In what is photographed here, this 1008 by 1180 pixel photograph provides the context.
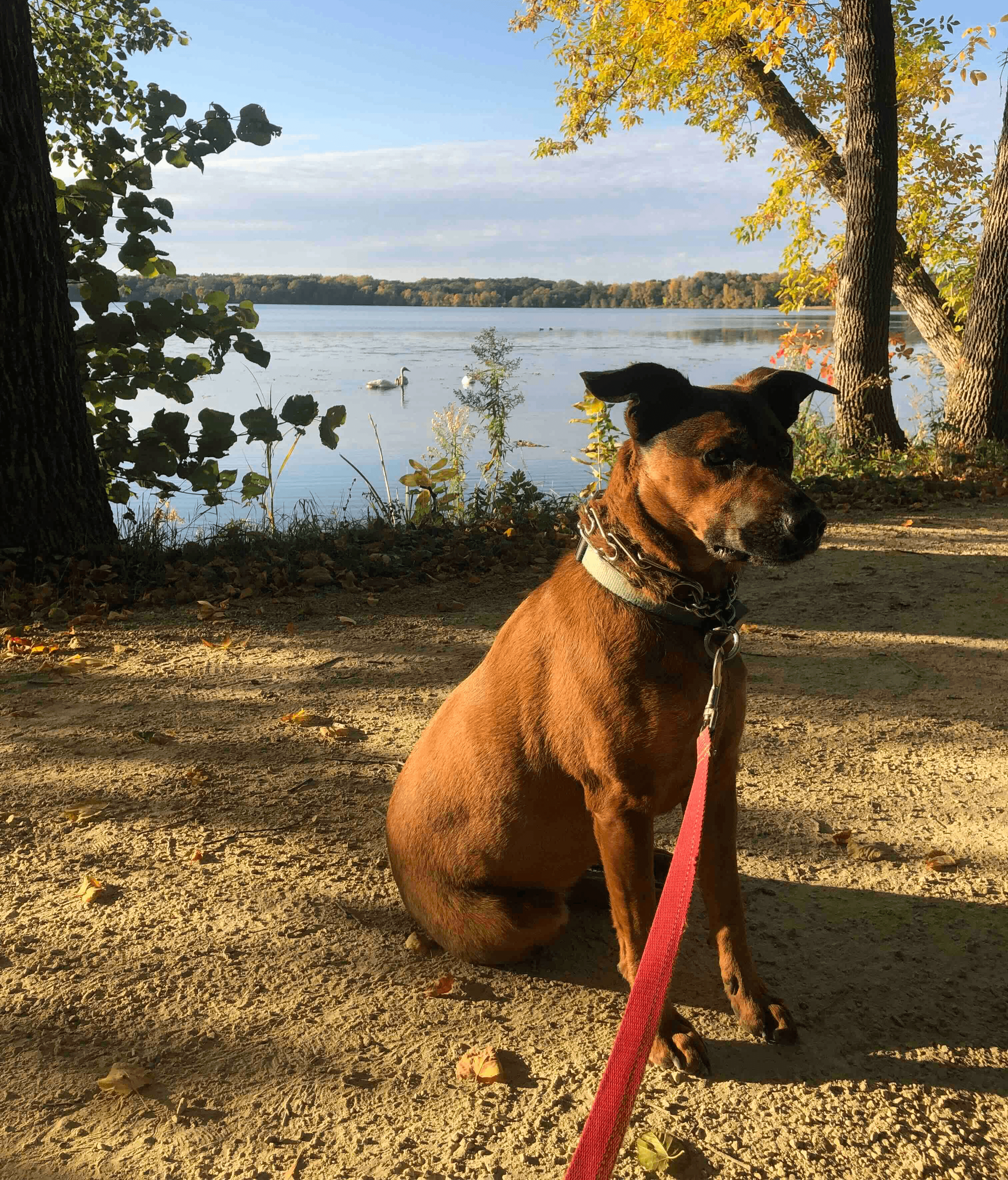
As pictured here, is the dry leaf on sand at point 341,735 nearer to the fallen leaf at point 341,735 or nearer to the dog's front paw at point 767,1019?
the fallen leaf at point 341,735

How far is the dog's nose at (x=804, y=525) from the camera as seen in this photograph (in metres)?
2.16

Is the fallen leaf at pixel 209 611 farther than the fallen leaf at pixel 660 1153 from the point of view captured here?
Yes

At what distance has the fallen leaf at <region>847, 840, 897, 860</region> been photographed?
3439mm

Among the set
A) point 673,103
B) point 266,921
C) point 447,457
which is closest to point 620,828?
point 266,921

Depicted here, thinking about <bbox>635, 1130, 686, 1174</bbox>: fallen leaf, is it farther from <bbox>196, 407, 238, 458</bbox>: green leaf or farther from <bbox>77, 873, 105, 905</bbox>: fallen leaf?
<bbox>196, 407, 238, 458</bbox>: green leaf

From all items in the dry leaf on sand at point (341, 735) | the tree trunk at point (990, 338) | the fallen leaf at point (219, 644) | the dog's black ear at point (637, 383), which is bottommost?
the dry leaf on sand at point (341, 735)

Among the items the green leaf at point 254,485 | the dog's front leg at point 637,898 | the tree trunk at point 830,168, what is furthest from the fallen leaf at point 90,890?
the tree trunk at point 830,168

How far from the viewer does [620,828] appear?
7.67 ft

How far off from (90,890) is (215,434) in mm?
4423

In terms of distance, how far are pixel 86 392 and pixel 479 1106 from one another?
639 cm

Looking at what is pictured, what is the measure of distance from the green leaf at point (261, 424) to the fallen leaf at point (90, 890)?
4.19 metres

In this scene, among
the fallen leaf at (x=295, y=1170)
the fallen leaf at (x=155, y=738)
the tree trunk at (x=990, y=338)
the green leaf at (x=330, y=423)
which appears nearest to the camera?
the fallen leaf at (x=295, y=1170)

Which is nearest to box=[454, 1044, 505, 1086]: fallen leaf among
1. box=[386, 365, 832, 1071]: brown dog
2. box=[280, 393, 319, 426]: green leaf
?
box=[386, 365, 832, 1071]: brown dog

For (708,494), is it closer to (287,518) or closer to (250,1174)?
(250,1174)
